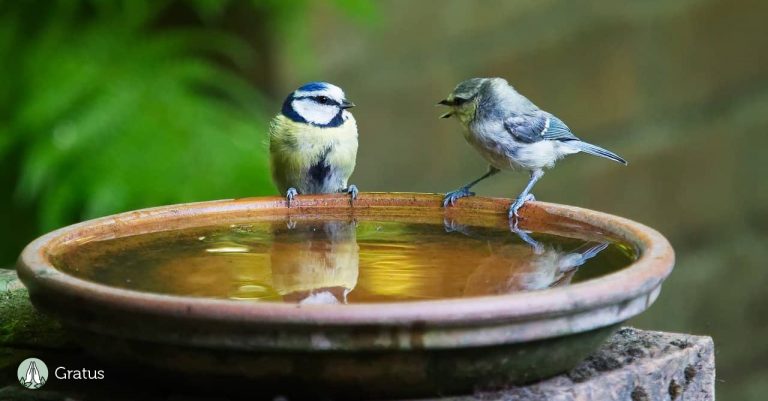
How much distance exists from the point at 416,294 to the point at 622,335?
429 mm

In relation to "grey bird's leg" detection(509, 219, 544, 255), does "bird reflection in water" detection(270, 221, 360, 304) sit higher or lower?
lower

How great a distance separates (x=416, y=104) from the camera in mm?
4637

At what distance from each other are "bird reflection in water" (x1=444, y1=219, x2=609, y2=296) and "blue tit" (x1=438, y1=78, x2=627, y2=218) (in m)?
0.83

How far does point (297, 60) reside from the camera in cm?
401

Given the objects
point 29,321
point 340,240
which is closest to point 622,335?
point 340,240

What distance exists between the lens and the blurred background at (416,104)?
3.84 meters

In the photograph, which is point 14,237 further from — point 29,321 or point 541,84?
point 541,84

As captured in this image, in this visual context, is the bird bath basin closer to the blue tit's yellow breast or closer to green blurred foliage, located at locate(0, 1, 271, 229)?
the blue tit's yellow breast

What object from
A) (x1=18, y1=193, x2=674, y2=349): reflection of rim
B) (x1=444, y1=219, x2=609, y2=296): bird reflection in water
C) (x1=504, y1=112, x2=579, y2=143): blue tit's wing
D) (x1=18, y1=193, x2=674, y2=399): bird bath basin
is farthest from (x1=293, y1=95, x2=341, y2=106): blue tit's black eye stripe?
(x1=18, y1=193, x2=674, y2=349): reflection of rim

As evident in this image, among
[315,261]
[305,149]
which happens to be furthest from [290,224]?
[305,149]

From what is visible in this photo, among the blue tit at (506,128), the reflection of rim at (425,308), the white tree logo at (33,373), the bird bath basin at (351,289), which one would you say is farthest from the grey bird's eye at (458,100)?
the white tree logo at (33,373)

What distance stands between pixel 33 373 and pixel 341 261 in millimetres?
590

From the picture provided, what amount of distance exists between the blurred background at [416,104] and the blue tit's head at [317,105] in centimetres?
59

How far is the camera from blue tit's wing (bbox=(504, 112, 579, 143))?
3.12m
